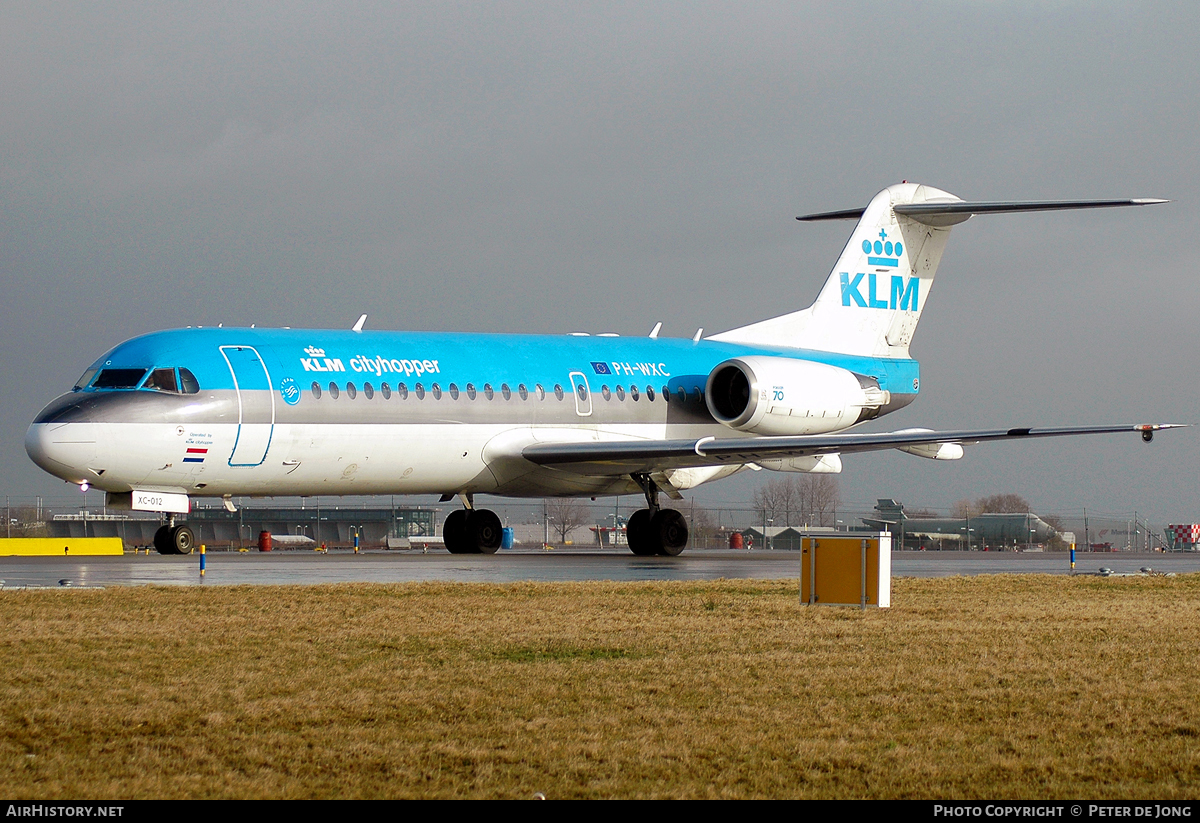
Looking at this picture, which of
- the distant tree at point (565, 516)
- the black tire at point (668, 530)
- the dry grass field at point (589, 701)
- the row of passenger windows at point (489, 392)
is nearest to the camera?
the dry grass field at point (589, 701)

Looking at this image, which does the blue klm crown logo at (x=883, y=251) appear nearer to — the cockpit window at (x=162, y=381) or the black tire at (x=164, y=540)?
the cockpit window at (x=162, y=381)

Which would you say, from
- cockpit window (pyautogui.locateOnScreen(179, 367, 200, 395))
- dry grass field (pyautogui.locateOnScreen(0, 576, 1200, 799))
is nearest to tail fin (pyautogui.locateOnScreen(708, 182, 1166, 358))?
cockpit window (pyautogui.locateOnScreen(179, 367, 200, 395))

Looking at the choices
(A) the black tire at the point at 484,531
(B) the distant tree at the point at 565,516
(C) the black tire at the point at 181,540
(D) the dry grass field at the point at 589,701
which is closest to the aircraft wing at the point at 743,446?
(A) the black tire at the point at 484,531

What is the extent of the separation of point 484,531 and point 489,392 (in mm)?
4663

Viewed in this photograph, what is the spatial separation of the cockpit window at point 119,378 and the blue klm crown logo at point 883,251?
1765cm

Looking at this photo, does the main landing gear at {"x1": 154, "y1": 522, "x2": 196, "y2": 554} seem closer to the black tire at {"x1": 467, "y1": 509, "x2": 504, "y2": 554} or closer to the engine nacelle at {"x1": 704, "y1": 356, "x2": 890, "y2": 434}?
the black tire at {"x1": 467, "y1": 509, "x2": 504, "y2": 554}

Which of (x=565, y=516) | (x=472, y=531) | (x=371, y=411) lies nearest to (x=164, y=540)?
(x=371, y=411)

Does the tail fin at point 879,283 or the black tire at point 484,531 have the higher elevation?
the tail fin at point 879,283

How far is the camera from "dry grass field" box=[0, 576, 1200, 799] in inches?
270

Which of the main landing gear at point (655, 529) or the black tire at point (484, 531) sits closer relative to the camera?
the main landing gear at point (655, 529)

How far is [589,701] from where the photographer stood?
346 inches

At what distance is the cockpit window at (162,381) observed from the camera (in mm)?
23078

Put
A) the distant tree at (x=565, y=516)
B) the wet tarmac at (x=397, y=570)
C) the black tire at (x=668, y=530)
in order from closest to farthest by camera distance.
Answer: the wet tarmac at (x=397, y=570) → the black tire at (x=668, y=530) → the distant tree at (x=565, y=516)

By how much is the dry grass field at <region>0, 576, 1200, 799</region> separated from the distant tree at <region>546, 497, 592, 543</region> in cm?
3417
